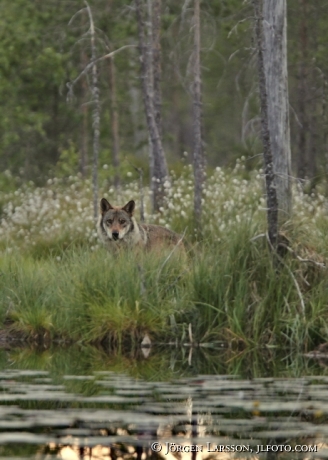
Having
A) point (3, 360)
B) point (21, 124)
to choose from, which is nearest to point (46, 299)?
point (3, 360)

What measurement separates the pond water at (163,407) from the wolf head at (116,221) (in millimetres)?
3336

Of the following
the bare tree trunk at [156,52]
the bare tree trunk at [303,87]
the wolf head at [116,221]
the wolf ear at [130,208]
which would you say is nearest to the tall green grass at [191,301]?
the wolf head at [116,221]

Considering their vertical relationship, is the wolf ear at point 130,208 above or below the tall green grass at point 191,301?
above

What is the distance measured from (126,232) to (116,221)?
0.75 feet

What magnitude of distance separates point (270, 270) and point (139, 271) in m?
1.68

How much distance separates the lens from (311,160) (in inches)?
1063

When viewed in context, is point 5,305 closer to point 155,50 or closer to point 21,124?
point 155,50

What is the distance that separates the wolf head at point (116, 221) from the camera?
557 inches

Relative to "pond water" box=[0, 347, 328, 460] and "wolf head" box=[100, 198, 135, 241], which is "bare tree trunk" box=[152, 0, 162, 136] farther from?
"pond water" box=[0, 347, 328, 460]

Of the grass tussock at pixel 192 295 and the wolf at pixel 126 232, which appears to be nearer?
the grass tussock at pixel 192 295

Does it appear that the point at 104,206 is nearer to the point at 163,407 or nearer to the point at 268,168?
the point at 268,168

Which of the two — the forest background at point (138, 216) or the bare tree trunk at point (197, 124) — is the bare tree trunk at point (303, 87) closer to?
the forest background at point (138, 216)

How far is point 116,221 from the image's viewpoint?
47.0ft

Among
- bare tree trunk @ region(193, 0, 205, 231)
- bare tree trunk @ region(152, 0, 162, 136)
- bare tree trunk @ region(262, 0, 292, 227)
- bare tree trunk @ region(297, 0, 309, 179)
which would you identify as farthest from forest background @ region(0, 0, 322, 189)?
bare tree trunk @ region(262, 0, 292, 227)
